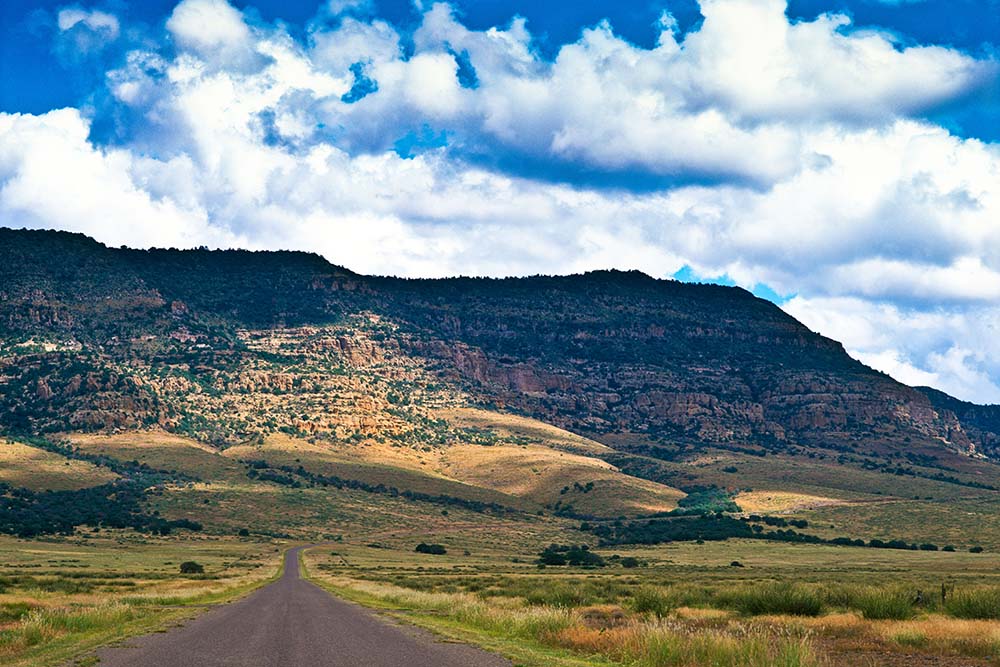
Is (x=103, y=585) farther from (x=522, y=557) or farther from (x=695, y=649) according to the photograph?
(x=522, y=557)

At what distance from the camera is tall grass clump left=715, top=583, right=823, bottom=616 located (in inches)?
1174

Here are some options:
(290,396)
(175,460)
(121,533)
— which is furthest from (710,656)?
(290,396)

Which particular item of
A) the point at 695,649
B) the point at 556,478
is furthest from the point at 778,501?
the point at 695,649

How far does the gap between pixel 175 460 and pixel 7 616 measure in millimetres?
123044

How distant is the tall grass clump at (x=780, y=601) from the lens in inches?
1174

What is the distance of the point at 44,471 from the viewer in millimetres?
132625

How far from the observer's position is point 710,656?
1789 cm

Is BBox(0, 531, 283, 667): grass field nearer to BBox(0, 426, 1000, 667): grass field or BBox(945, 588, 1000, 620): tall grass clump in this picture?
BBox(0, 426, 1000, 667): grass field

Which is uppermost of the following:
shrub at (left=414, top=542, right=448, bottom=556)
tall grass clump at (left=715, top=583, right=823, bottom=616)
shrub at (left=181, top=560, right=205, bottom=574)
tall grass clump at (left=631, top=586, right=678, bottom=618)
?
tall grass clump at (left=715, top=583, right=823, bottom=616)

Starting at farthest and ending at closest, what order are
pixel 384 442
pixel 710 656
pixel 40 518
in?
pixel 384 442 < pixel 40 518 < pixel 710 656

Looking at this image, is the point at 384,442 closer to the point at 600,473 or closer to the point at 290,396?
the point at 290,396

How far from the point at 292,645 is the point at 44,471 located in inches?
4981

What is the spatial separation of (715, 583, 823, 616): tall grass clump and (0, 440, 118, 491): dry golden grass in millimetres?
117260

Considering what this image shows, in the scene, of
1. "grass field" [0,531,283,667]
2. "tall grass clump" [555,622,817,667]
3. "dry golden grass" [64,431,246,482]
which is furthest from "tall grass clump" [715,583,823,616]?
"dry golden grass" [64,431,246,482]
